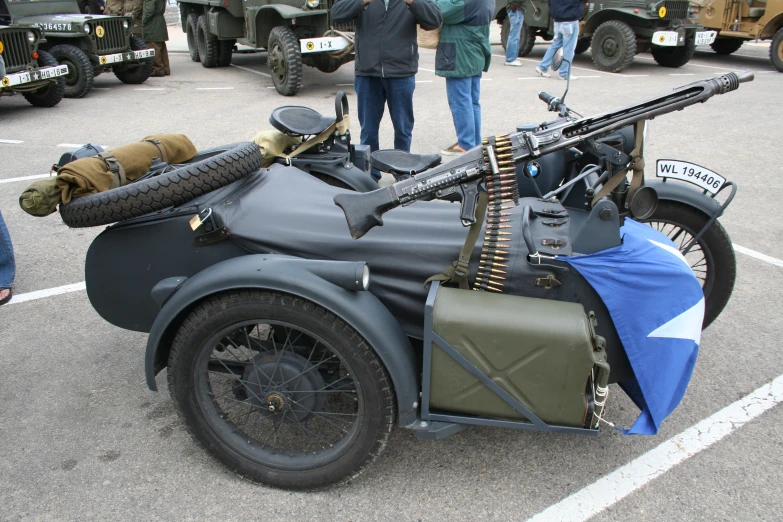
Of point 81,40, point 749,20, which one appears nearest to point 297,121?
point 81,40

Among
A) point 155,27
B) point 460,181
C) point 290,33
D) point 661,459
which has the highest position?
point 460,181

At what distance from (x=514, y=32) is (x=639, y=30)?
8.02 ft

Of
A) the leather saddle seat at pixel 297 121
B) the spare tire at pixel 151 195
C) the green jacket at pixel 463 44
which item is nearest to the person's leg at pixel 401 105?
the green jacket at pixel 463 44

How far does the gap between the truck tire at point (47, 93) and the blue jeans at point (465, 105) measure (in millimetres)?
6362

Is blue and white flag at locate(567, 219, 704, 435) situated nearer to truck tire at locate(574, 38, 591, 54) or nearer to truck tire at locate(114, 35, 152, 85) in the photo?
truck tire at locate(114, 35, 152, 85)

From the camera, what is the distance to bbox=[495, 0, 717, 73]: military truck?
452 inches

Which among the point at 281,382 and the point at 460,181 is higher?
the point at 460,181

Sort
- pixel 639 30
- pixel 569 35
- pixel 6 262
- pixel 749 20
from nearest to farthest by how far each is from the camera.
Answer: pixel 6 262
pixel 569 35
pixel 639 30
pixel 749 20

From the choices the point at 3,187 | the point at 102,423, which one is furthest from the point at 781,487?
the point at 3,187

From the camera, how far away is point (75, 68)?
10.1m

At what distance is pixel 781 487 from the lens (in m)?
2.42

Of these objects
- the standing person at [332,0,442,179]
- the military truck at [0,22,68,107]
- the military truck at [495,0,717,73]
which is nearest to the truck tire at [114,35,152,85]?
the military truck at [0,22,68,107]

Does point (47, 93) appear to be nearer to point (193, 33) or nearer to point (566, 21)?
point (193, 33)

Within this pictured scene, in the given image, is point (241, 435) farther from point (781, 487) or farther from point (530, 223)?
point (781, 487)
